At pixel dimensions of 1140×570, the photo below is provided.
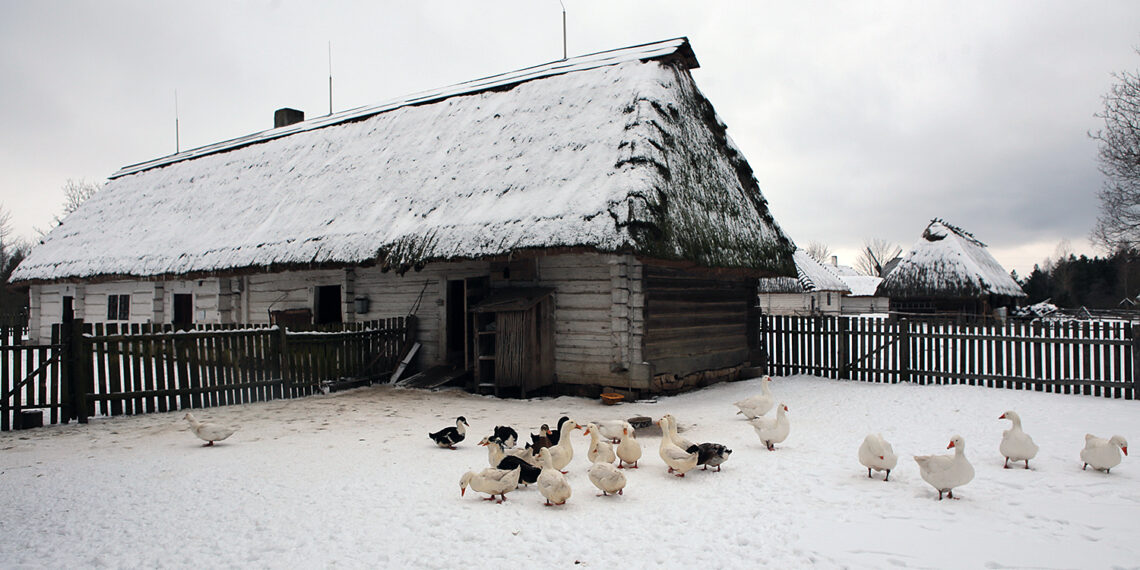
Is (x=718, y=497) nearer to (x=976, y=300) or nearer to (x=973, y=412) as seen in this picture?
(x=973, y=412)

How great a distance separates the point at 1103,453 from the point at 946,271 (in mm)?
26339

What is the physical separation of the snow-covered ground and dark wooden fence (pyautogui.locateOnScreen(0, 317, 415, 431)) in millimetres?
597

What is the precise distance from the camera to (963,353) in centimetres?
1165

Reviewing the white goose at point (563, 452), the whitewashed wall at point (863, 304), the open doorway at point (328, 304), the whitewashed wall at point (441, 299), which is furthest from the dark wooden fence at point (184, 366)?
the whitewashed wall at point (863, 304)

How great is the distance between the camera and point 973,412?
9.24 meters

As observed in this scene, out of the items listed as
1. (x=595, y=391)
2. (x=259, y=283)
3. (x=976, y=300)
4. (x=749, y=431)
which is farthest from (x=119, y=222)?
(x=976, y=300)

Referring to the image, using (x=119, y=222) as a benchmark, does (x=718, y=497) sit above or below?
below

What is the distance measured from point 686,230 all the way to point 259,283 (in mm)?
10743

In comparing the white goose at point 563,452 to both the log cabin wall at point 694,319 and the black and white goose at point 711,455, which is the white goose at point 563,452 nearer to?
the black and white goose at point 711,455

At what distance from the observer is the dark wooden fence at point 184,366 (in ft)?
27.5

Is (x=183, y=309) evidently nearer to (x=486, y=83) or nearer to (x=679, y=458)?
(x=486, y=83)

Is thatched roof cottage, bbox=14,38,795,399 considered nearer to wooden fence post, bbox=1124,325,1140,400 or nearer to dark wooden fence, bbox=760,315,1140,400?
dark wooden fence, bbox=760,315,1140,400

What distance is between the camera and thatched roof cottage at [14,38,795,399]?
10.8 m

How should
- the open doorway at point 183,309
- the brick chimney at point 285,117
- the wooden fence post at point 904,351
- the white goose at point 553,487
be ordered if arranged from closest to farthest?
the white goose at point 553,487
the wooden fence post at point 904,351
the open doorway at point 183,309
the brick chimney at point 285,117
